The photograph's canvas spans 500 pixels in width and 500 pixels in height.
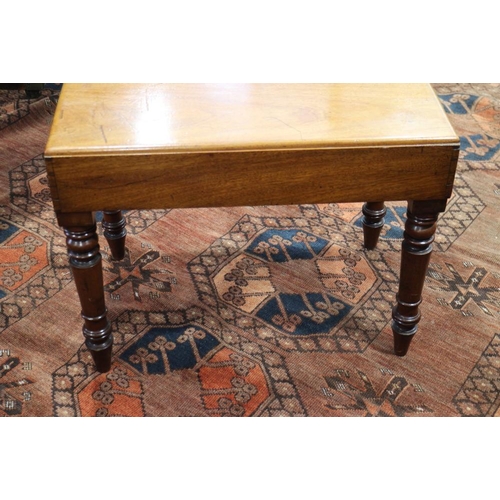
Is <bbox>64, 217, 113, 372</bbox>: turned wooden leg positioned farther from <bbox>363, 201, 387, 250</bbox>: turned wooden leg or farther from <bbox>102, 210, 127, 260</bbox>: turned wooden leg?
<bbox>363, 201, 387, 250</bbox>: turned wooden leg

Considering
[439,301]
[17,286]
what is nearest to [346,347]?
[439,301]

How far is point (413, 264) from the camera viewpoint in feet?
6.42

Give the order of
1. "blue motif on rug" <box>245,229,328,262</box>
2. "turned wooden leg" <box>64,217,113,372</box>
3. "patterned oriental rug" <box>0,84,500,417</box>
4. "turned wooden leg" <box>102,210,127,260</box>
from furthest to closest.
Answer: "blue motif on rug" <box>245,229,328,262</box>, "turned wooden leg" <box>102,210,127,260</box>, "patterned oriental rug" <box>0,84,500,417</box>, "turned wooden leg" <box>64,217,113,372</box>

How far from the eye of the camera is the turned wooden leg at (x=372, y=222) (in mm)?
2512

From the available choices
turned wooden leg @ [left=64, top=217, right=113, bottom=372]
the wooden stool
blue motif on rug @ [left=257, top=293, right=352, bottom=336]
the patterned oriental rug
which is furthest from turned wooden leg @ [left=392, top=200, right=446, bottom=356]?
turned wooden leg @ [left=64, top=217, right=113, bottom=372]

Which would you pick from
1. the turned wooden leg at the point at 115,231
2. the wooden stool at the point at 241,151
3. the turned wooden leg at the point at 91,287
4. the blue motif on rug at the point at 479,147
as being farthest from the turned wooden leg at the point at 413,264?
the blue motif on rug at the point at 479,147

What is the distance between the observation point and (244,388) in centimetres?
210

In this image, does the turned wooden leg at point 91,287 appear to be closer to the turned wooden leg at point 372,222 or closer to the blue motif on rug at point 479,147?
the turned wooden leg at point 372,222

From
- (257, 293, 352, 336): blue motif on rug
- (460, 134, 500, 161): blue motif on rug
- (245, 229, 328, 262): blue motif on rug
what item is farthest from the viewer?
(460, 134, 500, 161): blue motif on rug

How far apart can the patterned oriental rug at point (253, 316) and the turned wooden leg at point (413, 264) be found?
0.12 m

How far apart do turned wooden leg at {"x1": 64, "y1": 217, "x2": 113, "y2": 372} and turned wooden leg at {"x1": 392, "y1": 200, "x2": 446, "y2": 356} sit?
806 millimetres

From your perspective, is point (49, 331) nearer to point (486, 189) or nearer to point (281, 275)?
point (281, 275)

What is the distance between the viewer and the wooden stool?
171cm

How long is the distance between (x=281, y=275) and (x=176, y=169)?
2.90 feet
